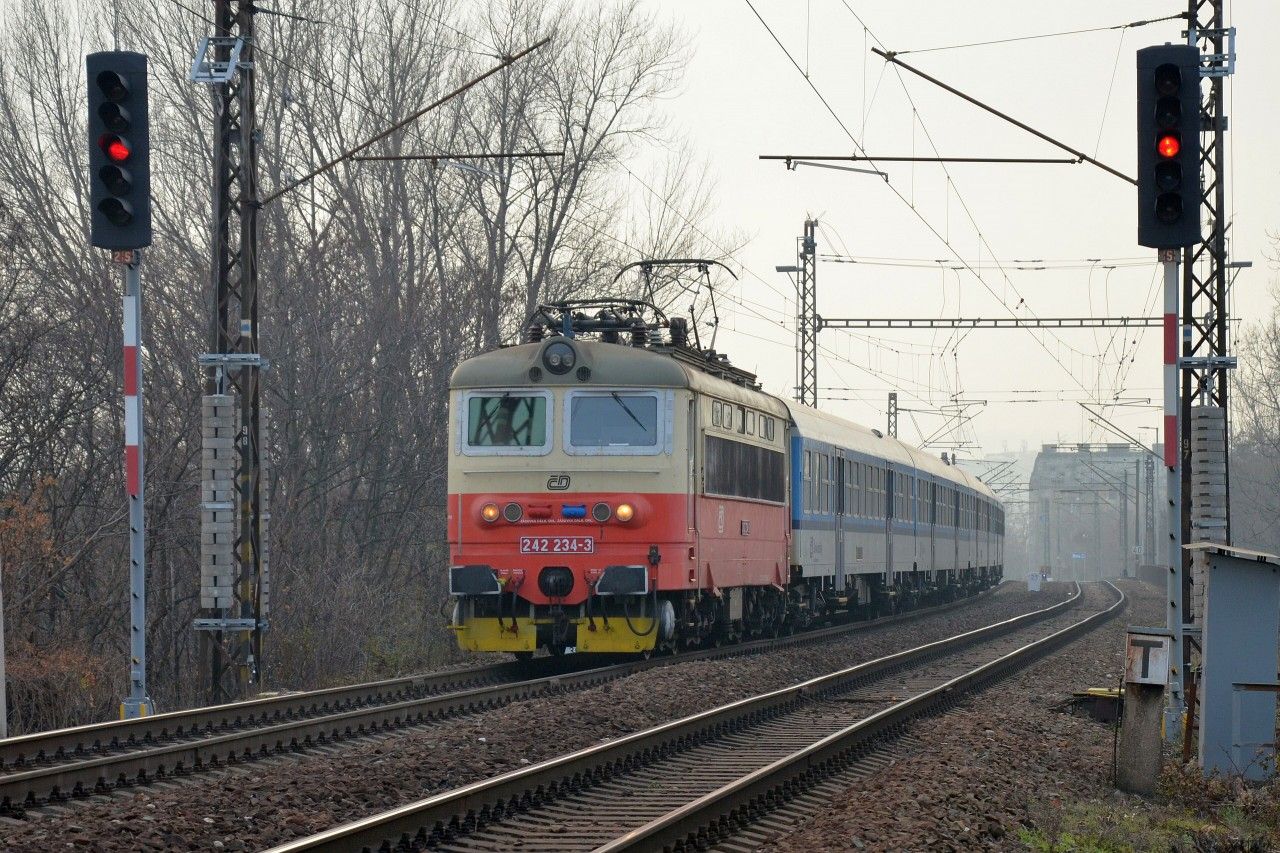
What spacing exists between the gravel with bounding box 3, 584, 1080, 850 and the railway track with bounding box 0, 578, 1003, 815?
0.77ft

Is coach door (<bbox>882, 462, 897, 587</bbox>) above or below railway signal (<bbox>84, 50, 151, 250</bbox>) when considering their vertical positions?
below

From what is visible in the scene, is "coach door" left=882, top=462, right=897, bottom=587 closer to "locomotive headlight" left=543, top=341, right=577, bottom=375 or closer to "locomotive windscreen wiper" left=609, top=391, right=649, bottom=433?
"locomotive windscreen wiper" left=609, top=391, right=649, bottom=433

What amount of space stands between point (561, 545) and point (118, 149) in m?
6.02

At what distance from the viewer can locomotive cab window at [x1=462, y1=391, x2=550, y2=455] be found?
16.5 meters

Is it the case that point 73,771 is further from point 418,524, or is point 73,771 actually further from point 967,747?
point 418,524

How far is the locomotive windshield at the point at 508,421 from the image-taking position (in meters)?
16.5

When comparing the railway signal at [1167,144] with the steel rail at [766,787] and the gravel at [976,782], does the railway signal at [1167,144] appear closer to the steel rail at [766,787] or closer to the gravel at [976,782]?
the gravel at [976,782]

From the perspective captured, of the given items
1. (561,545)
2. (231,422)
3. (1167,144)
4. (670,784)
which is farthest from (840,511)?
(670,784)

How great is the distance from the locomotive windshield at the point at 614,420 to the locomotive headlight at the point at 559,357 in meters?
0.32

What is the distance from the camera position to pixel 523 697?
1422 cm

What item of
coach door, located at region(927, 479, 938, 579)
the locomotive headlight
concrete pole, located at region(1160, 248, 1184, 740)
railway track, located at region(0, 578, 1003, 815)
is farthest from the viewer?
coach door, located at region(927, 479, 938, 579)

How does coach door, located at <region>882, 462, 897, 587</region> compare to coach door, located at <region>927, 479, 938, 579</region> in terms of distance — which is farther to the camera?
coach door, located at <region>927, 479, 938, 579</region>

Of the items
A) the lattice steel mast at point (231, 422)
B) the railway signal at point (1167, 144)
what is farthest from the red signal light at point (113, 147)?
the railway signal at point (1167, 144)

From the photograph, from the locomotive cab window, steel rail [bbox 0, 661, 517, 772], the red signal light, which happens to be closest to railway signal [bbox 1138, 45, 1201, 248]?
the locomotive cab window
